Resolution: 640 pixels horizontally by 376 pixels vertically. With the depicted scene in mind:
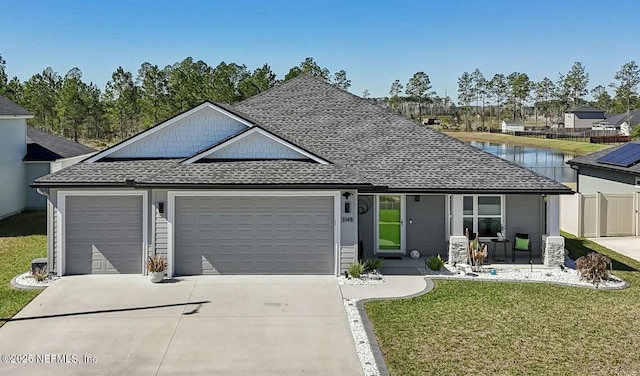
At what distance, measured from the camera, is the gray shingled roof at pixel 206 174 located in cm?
1302

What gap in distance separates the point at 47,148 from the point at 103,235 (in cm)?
1563

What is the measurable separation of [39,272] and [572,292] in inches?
486

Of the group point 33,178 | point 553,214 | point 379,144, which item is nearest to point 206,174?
point 379,144

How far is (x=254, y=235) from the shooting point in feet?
43.8

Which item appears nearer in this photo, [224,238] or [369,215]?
[224,238]

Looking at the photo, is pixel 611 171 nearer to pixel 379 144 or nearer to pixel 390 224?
pixel 379 144

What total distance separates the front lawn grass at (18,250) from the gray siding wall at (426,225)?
31.1 feet

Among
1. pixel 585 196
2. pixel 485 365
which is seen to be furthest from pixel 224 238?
pixel 585 196

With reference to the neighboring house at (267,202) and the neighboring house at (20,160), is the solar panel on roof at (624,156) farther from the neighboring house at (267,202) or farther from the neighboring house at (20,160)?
the neighboring house at (20,160)

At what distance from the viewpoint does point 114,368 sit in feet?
25.9

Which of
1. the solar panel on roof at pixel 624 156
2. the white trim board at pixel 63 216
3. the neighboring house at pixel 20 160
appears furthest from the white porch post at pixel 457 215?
the neighboring house at pixel 20 160

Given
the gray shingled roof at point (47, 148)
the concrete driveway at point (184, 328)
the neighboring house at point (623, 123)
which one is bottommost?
the concrete driveway at point (184, 328)

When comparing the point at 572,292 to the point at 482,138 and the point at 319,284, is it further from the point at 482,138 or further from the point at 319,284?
the point at 482,138

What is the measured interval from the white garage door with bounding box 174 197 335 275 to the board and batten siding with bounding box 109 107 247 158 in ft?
6.93
